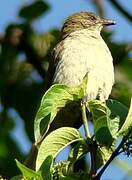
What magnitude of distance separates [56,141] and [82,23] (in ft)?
13.7

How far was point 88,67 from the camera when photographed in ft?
18.0

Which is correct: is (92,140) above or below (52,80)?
above

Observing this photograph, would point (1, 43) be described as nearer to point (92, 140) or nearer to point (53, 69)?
point (53, 69)

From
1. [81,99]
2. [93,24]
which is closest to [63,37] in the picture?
[93,24]

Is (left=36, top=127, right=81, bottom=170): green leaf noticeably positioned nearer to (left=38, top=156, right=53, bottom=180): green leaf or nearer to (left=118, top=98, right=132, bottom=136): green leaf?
(left=38, top=156, right=53, bottom=180): green leaf

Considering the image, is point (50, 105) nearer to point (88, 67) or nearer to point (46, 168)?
point (46, 168)

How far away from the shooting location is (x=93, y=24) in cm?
686

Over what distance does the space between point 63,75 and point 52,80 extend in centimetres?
25

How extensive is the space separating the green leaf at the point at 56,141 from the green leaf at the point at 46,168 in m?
0.03

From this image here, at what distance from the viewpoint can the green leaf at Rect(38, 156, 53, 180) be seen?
2805 mm

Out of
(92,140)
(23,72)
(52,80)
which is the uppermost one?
(92,140)

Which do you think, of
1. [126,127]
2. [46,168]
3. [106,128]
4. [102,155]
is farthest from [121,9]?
[46,168]

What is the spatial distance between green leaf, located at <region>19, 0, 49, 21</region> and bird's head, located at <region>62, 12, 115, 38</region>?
52.4 inches

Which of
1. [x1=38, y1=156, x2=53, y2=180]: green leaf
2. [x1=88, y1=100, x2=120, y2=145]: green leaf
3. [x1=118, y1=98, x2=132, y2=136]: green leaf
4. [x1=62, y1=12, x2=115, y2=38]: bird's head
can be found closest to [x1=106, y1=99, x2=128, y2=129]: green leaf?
[x1=88, y1=100, x2=120, y2=145]: green leaf
